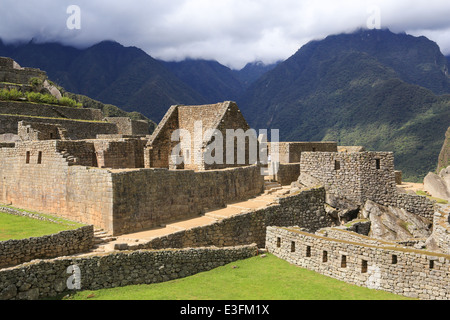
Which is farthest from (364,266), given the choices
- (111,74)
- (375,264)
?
(111,74)

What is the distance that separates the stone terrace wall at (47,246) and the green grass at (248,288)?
63.0 inches

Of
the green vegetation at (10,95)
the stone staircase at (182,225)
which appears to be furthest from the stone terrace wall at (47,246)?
the green vegetation at (10,95)

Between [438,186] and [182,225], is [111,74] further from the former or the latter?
[182,225]

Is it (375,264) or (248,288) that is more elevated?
(375,264)

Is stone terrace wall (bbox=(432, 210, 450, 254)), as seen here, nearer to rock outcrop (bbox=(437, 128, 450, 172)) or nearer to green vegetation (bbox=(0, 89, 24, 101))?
rock outcrop (bbox=(437, 128, 450, 172))

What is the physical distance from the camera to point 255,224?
1450 cm

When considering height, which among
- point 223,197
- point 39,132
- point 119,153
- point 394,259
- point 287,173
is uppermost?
point 39,132

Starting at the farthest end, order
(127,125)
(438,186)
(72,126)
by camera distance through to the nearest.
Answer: (127,125), (72,126), (438,186)

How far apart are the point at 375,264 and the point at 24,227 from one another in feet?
31.2

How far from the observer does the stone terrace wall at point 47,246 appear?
28.7ft

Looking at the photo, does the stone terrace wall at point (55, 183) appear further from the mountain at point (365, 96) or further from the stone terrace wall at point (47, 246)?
the mountain at point (365, 96)

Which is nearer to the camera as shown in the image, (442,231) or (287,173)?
(442,231)

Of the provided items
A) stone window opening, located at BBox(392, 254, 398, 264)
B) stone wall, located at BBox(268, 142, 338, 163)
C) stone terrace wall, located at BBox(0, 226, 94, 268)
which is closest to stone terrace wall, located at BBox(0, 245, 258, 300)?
stone terrace wall, located at BBox(0, 226, 94, 268)

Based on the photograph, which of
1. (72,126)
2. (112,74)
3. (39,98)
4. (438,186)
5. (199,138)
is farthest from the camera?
(112,74)
